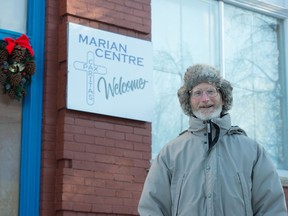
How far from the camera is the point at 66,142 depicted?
640 cm

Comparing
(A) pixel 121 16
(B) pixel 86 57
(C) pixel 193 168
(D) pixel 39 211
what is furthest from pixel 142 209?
(A) pixel 121 16

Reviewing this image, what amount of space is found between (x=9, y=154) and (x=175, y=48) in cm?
246

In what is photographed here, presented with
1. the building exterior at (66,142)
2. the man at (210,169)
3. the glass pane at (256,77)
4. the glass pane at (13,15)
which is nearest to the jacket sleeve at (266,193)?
the man at (210,169)

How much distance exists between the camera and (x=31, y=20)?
264 inches

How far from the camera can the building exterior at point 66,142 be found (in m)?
6.37

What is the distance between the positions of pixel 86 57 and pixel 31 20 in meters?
0.62

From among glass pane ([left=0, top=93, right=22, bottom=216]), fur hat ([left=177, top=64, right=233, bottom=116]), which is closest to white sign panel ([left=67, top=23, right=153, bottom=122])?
glass pane ([left=0, top=93, right=22, bottom=216])

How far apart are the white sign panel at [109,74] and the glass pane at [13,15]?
473mm

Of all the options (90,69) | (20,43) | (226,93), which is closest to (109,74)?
(90,69)

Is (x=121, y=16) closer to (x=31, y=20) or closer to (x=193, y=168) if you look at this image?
(x=31, y=20)

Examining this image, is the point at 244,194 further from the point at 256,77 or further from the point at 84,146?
the point at 256,77

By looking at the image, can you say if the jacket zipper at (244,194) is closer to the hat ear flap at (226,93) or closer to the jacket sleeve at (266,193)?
the jacket sleeve at (266,193)

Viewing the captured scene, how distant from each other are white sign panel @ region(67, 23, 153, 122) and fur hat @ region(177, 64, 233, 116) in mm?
2321

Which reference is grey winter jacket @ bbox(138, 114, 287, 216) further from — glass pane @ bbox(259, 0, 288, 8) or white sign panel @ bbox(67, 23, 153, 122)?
glass pane @ bbox(259, 0, 288, 8)
